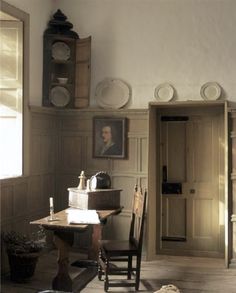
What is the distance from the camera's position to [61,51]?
20.3ft

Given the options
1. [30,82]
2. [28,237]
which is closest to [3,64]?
→ [30,82]

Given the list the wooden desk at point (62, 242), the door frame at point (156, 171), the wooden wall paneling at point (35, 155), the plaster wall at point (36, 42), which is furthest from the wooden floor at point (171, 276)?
the plaster wall at point (36, 42)

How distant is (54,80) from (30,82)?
487 mm

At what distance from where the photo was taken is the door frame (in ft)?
18.4

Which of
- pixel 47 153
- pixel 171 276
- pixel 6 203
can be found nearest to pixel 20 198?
pixel 6 203

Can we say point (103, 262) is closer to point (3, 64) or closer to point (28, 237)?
point (28, 237)

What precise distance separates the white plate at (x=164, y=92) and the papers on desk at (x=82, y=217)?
75.0 inches

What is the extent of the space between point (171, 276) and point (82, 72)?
2816 mm

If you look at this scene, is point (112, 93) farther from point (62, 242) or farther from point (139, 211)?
point (62, 242)

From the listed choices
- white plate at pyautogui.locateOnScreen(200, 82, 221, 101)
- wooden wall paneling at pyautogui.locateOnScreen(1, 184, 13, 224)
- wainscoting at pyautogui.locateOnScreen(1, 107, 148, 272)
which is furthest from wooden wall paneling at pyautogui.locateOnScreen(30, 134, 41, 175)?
white plate at pyautogui.locateOnScreen(200, 82, 221, 101)

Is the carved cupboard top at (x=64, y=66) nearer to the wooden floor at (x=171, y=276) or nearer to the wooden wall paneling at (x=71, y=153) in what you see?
the wooden wall paneling at (x=71, y=153)

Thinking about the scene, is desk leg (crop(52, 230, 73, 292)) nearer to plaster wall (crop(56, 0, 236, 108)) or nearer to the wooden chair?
the wooden chair

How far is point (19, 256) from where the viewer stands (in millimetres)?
4844

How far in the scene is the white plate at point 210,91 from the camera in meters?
5.77
